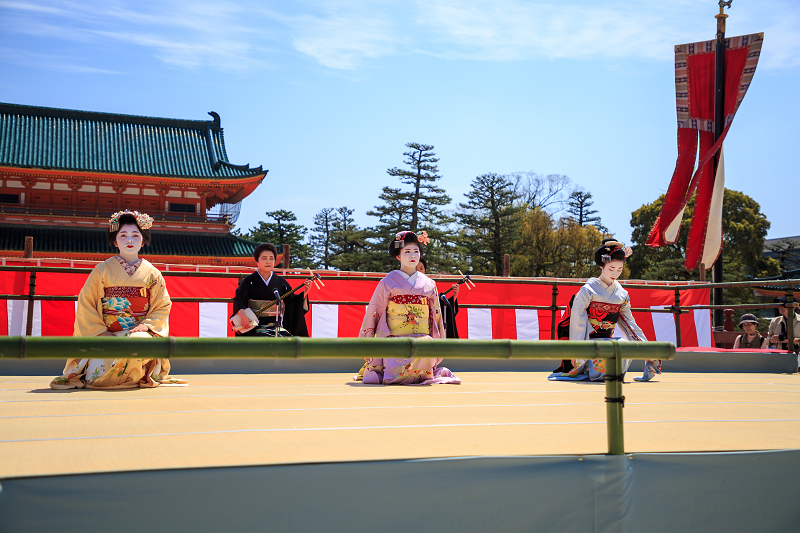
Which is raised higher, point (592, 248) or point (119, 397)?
point (592, 248)

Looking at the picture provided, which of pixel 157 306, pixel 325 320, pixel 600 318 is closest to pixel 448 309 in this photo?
pixel 600 318

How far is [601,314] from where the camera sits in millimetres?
5766

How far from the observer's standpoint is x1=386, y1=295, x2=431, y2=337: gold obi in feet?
17.7

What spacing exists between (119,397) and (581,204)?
121 ft

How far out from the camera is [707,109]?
376 inches

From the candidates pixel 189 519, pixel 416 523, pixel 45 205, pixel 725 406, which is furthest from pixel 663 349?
pixel 45 205

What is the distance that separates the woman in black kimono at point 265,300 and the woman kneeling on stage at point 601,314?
7.63 ft

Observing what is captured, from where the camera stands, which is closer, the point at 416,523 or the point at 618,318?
the point at 416,523

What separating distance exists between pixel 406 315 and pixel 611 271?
191 cm

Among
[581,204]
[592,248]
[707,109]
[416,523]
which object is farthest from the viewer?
[581,204]

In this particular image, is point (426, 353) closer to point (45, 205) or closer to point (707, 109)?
point (707, 109)

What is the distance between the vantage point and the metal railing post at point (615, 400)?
2219 mm

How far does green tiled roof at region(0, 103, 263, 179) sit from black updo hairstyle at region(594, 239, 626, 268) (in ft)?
61.2

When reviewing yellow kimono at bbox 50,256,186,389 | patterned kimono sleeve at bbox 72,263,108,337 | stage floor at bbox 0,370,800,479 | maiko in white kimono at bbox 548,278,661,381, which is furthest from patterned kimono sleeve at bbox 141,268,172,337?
maiko in white kimono at bbox 548,278,661,381
